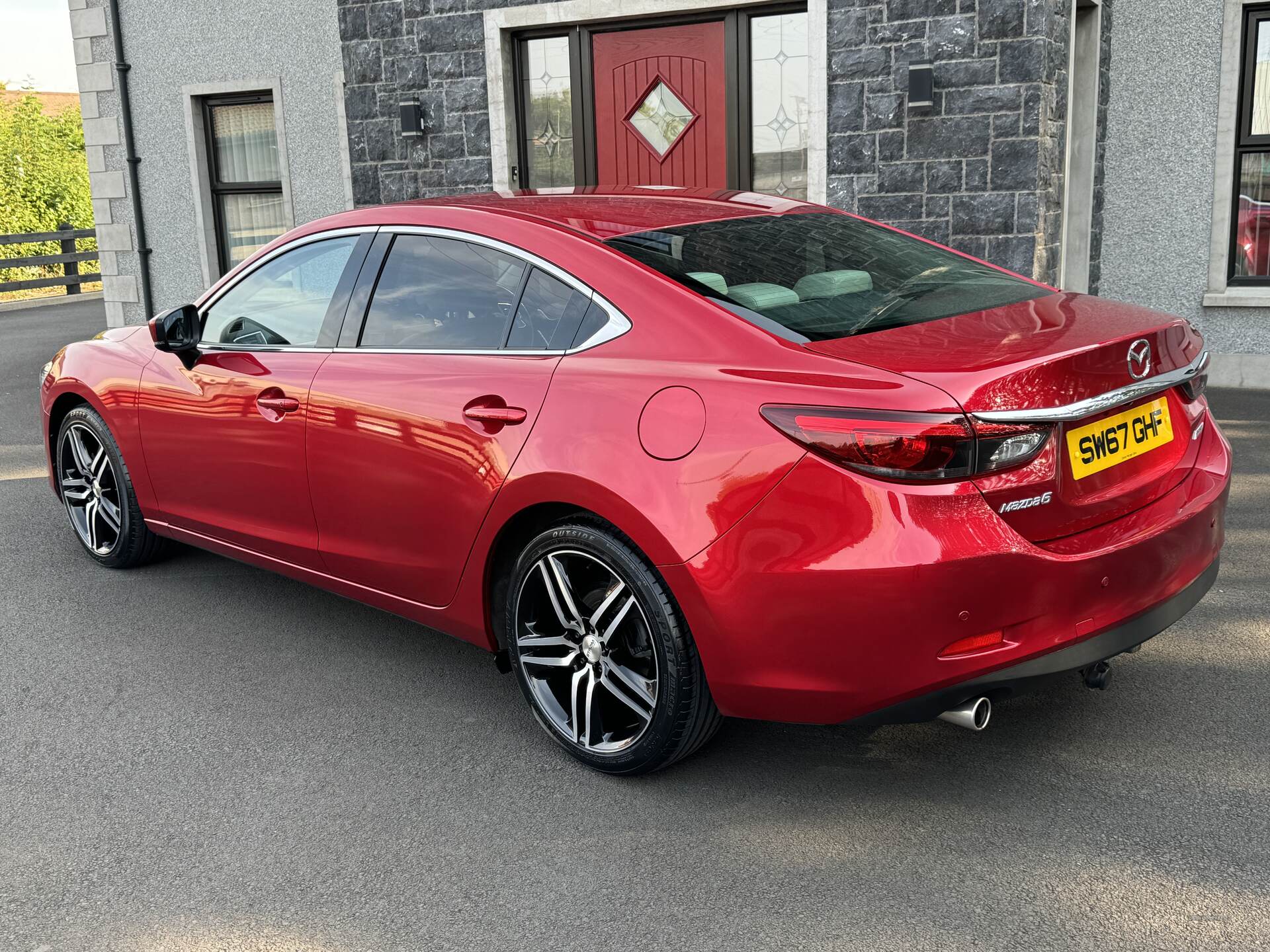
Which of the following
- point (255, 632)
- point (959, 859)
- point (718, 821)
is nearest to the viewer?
point (959, 859)

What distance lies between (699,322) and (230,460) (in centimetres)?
213

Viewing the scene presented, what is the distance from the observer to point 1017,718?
3.72 metres

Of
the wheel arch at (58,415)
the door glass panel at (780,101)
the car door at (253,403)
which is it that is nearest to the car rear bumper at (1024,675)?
the car door at (253,403)

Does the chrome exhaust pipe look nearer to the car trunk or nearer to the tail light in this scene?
the car trunk

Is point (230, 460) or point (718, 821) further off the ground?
point (230, 460)

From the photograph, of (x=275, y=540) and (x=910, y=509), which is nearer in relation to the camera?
(x=910, y=509)

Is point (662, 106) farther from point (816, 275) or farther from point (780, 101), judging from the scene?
point (816, 275)

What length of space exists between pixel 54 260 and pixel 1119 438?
73.7 ft

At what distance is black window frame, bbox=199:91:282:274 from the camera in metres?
12.2

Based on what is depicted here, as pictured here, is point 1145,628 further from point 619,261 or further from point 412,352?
point 412,352

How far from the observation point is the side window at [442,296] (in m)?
3.70

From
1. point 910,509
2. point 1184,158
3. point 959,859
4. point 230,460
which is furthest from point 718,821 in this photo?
point 1184,158

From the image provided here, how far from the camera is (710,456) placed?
301 centimetres

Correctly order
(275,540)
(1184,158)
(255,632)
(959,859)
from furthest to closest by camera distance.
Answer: (1184,158) < (255,632) < (275,540) < (959,859)
